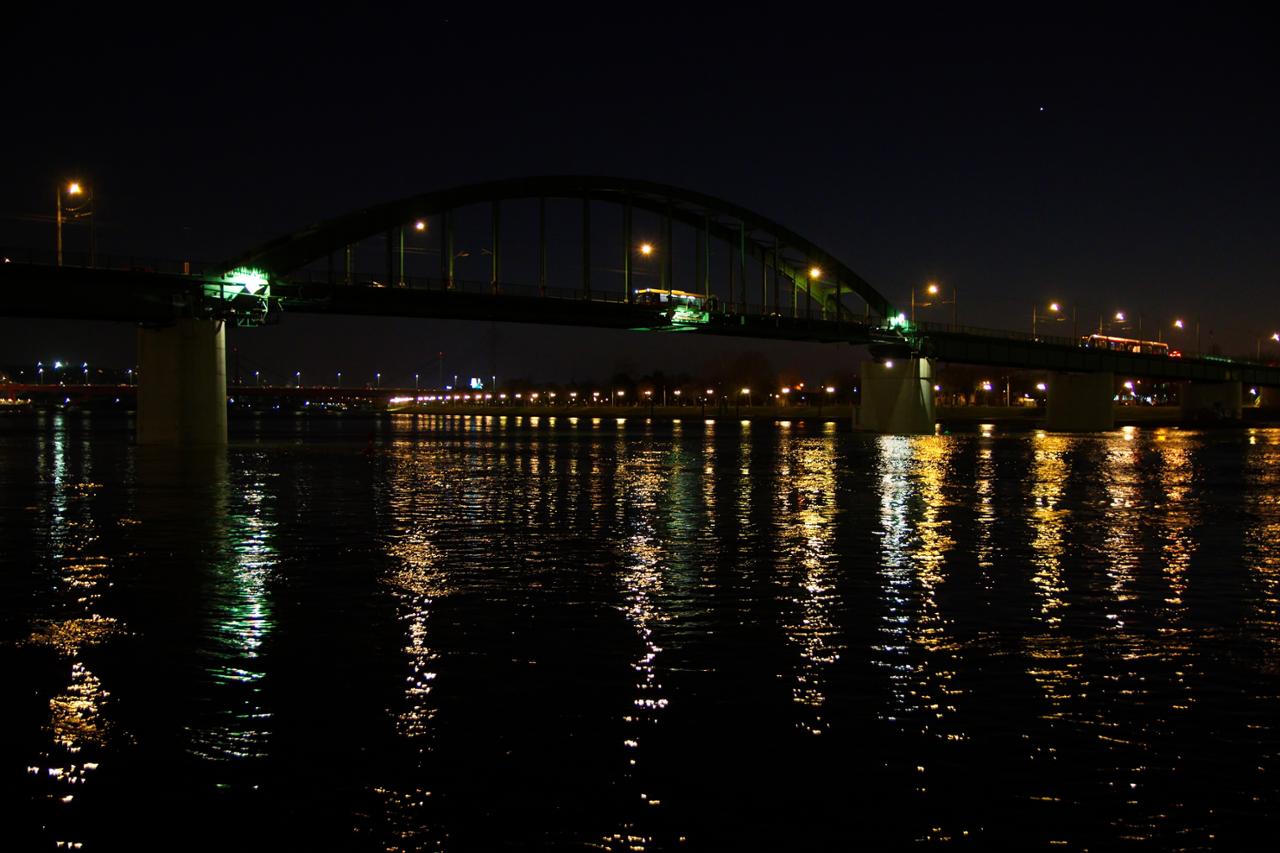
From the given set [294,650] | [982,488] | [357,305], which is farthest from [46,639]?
[357,305]

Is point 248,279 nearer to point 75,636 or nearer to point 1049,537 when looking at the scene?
point 1049,537

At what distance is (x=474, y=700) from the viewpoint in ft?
32.8

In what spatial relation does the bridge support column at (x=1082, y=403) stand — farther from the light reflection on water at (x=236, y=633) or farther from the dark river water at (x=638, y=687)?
the light reflection on water at (x=236, y=633)

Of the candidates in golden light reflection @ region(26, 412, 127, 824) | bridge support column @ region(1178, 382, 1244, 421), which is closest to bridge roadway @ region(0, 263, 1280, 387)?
bridge support column @ region(1178, 382, 1244, 421)

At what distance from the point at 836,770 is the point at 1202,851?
234 cm

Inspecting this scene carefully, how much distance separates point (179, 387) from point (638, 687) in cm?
6009

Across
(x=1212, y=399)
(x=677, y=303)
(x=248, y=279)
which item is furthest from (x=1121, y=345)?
(x=248, y=279)

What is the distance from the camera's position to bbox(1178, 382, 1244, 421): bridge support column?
6043 inches

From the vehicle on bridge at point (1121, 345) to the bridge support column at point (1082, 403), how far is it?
175 inches

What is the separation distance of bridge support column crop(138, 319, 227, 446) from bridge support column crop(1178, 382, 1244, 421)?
125 meters

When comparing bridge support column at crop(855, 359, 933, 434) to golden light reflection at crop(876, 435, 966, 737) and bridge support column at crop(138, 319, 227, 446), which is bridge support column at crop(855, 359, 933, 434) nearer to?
bridge support column at crop(138, 319, 227, 446)

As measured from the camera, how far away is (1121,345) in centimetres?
15425

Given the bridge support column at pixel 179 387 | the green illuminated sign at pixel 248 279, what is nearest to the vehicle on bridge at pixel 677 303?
the green illuminated sign at pixel 248 279

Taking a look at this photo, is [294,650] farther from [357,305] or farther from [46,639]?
[357,305]
